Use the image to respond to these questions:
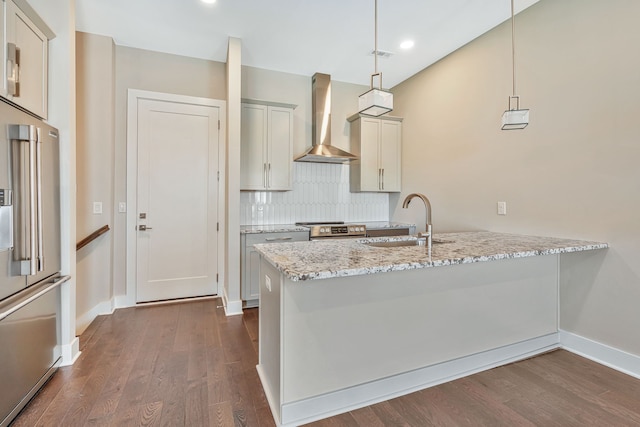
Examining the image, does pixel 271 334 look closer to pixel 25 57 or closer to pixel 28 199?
pixel 28 199

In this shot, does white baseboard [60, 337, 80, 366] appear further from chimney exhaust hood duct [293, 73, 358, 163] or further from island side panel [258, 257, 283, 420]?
chimney exhaust hood duct [293, 73, 358, 163]

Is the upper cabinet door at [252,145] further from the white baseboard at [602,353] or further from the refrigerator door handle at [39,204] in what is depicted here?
the white baseboard at [602,353]

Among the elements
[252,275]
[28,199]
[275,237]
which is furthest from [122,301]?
[28,199]

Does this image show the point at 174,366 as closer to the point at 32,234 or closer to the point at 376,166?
the point at 32,234

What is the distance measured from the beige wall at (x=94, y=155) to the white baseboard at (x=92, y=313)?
10mm

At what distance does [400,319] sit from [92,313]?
312 centimetres

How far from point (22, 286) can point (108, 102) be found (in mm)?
2238

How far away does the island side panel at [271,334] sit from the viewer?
169 centimetres

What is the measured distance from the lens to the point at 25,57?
194 centimetres

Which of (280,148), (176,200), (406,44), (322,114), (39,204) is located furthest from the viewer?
(322,114)

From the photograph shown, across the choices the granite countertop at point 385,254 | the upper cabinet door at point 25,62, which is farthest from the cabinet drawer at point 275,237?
the upper cabinet door at point 25,62

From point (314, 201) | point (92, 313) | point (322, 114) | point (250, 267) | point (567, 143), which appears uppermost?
point (322, 114)

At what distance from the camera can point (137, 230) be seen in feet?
11.6

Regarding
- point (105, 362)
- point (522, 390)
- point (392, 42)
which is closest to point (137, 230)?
point (105, 362)
